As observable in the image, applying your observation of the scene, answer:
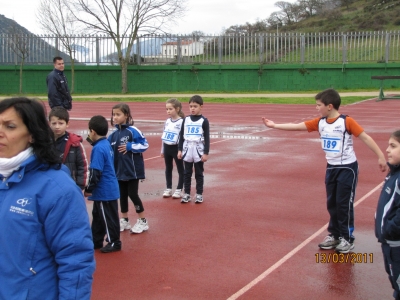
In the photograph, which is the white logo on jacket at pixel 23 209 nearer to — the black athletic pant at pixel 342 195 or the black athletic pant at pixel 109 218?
the black athletic pant at pixel 109 218

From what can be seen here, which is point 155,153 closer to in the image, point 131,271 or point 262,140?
point 262,140

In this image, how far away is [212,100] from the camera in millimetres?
29688

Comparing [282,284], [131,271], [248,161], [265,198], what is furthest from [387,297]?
[248,161]

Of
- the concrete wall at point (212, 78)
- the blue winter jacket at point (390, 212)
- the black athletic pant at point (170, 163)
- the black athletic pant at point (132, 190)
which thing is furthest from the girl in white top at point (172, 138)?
the concrete wall at point (212, 78)

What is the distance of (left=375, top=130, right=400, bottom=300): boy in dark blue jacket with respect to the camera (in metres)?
4.21

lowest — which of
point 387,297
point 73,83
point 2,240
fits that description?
point 387,297

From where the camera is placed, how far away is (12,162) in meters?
2.65

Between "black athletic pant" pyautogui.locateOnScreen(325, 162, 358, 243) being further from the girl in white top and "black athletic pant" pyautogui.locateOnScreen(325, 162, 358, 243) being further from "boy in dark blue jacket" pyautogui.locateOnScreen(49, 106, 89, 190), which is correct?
the girl in white top

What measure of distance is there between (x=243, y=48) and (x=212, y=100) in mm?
10495

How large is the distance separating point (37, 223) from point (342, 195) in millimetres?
3972

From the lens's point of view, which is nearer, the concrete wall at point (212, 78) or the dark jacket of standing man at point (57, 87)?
the dark jacket of standing man at point (57, 87)

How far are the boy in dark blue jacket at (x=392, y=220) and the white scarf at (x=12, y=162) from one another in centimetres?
277
